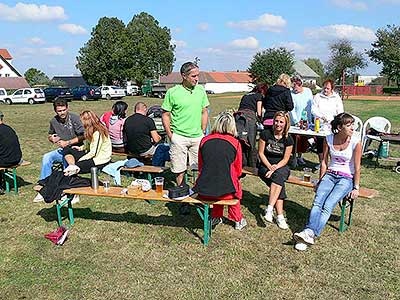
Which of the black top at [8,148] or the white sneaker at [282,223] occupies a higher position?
the black top at [8,148]

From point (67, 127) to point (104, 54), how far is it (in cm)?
4874

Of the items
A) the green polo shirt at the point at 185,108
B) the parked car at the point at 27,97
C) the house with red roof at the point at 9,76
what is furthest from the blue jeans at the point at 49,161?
the house with red roof at the point at 9,76

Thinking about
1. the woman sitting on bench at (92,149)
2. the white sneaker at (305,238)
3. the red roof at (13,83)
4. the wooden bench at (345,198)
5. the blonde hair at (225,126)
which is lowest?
the white sneaker at (305,238)

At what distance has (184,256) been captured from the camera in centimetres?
396

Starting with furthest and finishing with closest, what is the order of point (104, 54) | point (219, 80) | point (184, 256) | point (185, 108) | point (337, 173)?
point (219, 80)
point (104, 54)
point (185, 108)
point (337, 173)
point (184, 256)

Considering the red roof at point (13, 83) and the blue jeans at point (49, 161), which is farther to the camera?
the red roof at point (13, 83)

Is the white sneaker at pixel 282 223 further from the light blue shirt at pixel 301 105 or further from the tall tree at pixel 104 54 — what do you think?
the tall tree at pixel 104 54

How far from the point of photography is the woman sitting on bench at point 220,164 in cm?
410

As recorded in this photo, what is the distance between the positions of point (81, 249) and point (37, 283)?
71 centimetres

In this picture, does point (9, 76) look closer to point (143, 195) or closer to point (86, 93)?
point (86, 93)

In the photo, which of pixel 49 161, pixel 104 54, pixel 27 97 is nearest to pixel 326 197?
pixel 49 161

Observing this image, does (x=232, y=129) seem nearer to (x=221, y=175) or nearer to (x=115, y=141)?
(x=221, y=175)

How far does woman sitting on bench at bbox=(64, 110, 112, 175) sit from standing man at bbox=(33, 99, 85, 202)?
39 centimetres

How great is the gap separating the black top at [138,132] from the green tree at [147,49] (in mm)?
47374
